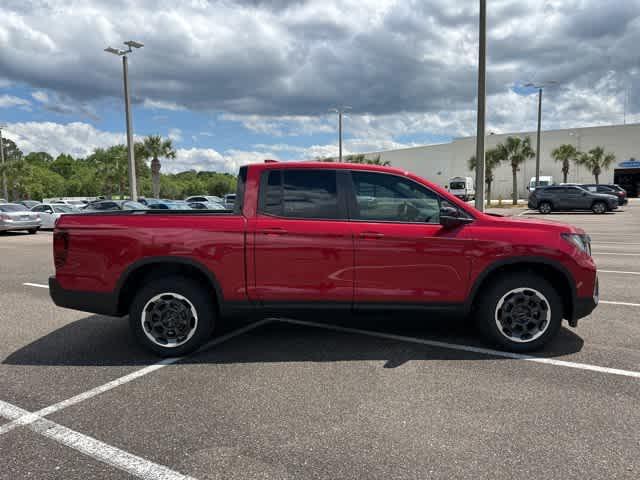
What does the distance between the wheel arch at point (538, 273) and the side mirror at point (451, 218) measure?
49cm

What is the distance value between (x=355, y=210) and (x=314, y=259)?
23.7 inches

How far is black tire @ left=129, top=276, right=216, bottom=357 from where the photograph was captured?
13.9ft

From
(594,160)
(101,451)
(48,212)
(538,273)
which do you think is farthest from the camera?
(594,160)

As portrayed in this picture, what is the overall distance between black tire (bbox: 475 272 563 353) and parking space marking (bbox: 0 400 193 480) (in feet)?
9.82

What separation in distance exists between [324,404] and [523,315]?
7.17ft

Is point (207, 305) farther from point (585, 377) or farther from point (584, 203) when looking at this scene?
point (584, 203)

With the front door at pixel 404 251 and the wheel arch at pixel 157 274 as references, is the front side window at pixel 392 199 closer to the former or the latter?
the front door at pixel 404 251

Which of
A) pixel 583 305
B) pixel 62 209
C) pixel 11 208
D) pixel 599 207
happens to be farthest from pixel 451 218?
pixel 599 207

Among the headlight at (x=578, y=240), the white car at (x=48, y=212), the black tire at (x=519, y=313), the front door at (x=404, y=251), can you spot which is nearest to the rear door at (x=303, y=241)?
the front door at (x=404, y=251)

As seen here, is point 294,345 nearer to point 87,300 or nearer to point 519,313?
point 87,300

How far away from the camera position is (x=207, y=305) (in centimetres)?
426

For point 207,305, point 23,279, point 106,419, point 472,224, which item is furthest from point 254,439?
point 23,279

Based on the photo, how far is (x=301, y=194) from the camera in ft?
14.1

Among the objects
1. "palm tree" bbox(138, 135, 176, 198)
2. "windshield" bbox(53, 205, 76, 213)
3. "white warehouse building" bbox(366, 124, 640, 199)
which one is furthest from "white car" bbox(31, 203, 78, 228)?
"white warehouse building" bbox(366, 124, 640, 199)
